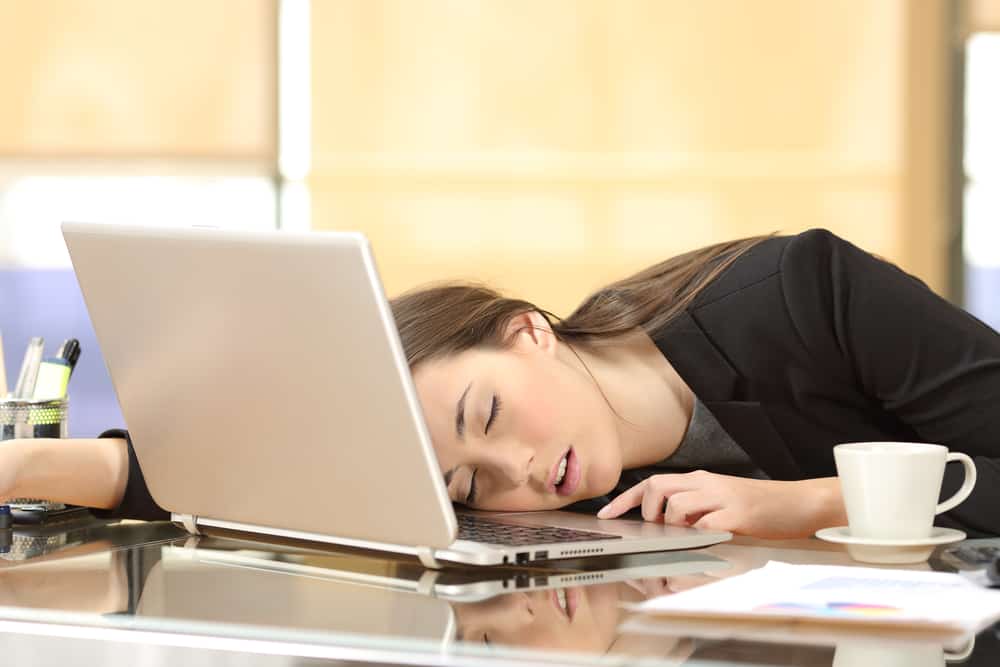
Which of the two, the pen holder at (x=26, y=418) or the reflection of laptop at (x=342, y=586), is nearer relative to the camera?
the reflection of laptop at (x=342, y=586)

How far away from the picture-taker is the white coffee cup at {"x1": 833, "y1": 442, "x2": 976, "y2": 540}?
35.9 inches

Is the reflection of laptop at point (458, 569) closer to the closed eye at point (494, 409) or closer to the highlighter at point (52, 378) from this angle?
the closed eye at point (494, 409)

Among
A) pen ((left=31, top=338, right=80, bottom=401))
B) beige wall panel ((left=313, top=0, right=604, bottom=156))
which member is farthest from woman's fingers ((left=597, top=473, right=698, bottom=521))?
beige wall panel ((left=313, top=0, right=604, bottom=156))

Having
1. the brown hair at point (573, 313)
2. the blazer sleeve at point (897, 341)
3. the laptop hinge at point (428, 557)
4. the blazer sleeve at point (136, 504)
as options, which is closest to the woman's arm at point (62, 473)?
the blazer sleeve at point (136, 504)

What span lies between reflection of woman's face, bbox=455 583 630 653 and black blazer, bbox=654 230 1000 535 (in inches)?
25.1

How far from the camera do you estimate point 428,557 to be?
33.2 inches

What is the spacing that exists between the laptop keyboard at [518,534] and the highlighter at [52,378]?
49cm

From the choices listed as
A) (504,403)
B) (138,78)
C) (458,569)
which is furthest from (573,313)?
(138,78)

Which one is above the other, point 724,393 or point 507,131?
point 507,131

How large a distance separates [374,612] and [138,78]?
10.6ft

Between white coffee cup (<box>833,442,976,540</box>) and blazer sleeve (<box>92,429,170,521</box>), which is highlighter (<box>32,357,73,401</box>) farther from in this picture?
white coffee cup (<box>833,442,976,540</box>)

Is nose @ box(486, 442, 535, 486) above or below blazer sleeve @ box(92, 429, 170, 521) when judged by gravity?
above

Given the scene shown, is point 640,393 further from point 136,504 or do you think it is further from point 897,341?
point 136,504

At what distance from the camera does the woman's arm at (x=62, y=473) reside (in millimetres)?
1127
